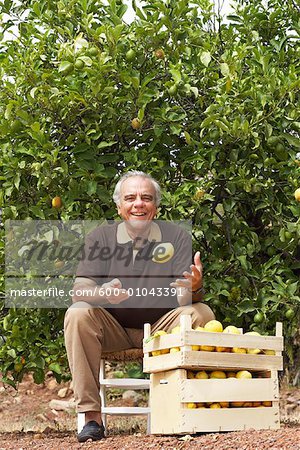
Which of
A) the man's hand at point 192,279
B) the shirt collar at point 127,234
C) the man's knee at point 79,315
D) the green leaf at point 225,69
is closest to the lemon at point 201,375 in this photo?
the man's hand at point 192,279

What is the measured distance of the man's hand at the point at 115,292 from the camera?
3.64 metres

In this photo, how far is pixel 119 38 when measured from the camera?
4.19m

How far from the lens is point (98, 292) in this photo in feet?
12.5

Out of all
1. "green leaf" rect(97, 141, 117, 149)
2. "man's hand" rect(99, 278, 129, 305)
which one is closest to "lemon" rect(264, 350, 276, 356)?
"man's hand" rect(99, 278, 129, 305)

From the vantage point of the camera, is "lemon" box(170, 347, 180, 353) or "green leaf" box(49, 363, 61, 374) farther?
"green leaf" box(49, 363, 61, 374)

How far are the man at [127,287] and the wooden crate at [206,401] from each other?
30cm

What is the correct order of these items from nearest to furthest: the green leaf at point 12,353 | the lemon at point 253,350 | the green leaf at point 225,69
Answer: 1. the lemon at point 253,350
2. the green leaf at point 225,69
3. the green leaf at point 12,353

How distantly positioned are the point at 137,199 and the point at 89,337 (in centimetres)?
76

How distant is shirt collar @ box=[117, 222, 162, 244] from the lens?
4160mm

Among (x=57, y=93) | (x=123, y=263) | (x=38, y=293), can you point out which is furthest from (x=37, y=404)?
(x=57, y=93)

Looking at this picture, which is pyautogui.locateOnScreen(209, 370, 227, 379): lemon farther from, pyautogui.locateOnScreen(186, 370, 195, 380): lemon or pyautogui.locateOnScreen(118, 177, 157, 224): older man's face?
pyautogui.locateOnScreen(118, 177, 157, 224): older man's face

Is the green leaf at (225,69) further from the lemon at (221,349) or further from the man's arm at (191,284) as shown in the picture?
the lemon at (221,349)

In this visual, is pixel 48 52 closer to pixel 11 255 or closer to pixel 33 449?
pixel 11 255

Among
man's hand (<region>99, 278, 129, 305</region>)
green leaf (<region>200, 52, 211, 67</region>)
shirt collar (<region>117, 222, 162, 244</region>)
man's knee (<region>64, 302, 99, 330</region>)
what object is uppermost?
green leaf (<region>200, 52, 211, 67</region>)
